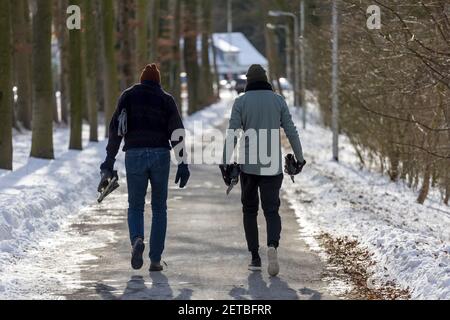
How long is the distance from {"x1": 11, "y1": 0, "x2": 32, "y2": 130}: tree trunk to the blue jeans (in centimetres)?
2696

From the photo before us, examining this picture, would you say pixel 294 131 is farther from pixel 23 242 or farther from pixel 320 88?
pixel 320 88

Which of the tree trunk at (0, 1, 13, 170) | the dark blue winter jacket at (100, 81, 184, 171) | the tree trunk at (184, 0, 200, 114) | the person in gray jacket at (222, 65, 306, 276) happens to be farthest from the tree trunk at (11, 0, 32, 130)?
the person in gray jacket at (222, 65, 306, 276)

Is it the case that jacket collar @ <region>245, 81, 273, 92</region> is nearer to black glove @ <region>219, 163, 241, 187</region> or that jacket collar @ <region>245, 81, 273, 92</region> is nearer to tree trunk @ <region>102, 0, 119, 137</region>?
black glove @ <region>219, 163, 241, 187</region>

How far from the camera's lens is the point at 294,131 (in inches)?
434

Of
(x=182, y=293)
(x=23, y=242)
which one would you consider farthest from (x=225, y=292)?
(x=23, y=242)

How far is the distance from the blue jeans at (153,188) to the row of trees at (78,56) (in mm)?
11392

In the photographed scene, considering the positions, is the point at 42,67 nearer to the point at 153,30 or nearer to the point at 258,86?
the point at 258,86

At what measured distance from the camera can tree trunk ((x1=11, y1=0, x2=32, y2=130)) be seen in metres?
37.3

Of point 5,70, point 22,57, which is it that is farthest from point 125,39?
point 5,70

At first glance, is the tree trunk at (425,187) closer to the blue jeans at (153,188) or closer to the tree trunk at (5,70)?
the tree trunk at (5,70)

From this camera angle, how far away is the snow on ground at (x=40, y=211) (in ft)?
35.6

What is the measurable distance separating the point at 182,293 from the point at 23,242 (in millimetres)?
3640

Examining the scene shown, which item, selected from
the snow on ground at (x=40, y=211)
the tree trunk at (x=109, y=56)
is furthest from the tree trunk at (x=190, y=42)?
the snow on ground at (x=40, y=211)

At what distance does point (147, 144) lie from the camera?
10742mm
